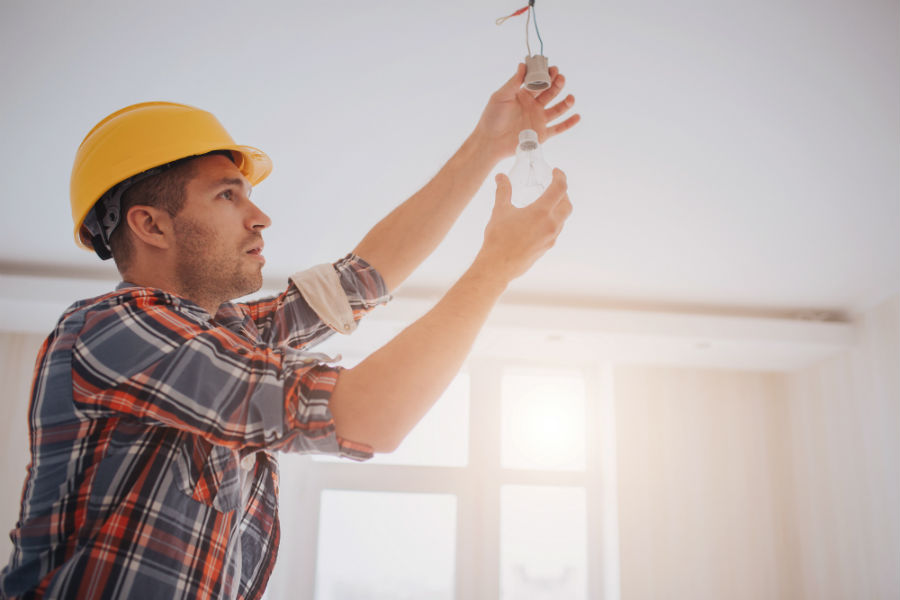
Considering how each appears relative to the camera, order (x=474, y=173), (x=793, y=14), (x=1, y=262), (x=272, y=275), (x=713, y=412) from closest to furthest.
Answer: (x=474, y=173)
(x=793, y=14)
(x=1, y=262)
(x=272, y=275)
(x=713, y=412)

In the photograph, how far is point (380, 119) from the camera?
7.80 ft

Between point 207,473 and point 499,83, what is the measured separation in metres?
1.69

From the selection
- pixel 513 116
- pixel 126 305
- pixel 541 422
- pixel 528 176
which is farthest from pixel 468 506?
pixel 126 305

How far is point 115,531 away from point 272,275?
3.02 metres

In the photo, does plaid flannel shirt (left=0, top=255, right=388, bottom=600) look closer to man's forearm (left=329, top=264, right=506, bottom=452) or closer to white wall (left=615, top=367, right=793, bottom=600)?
man's forearm (left=329, top=264, right=506, bottom=452)

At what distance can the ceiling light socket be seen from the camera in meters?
1.17

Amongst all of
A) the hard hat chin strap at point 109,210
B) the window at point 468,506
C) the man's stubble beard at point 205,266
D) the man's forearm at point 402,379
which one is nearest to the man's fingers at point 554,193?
the man's forearm at point 402,379

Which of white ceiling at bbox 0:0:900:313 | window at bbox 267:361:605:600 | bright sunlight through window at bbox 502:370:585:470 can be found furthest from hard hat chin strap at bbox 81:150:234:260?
bright sunlight through window at bbox 502:370:585:470

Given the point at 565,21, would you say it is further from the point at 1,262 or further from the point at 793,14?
the point at 1,262

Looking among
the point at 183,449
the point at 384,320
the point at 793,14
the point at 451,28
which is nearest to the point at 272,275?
the point at 384,320

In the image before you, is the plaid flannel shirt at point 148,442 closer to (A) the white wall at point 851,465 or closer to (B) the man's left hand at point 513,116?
(B) the man's left hand at point 513,116

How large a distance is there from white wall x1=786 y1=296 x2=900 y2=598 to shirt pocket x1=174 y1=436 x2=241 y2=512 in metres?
3.60

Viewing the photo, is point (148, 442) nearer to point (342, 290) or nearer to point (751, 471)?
point (342, 290)

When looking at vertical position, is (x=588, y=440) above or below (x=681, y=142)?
below
